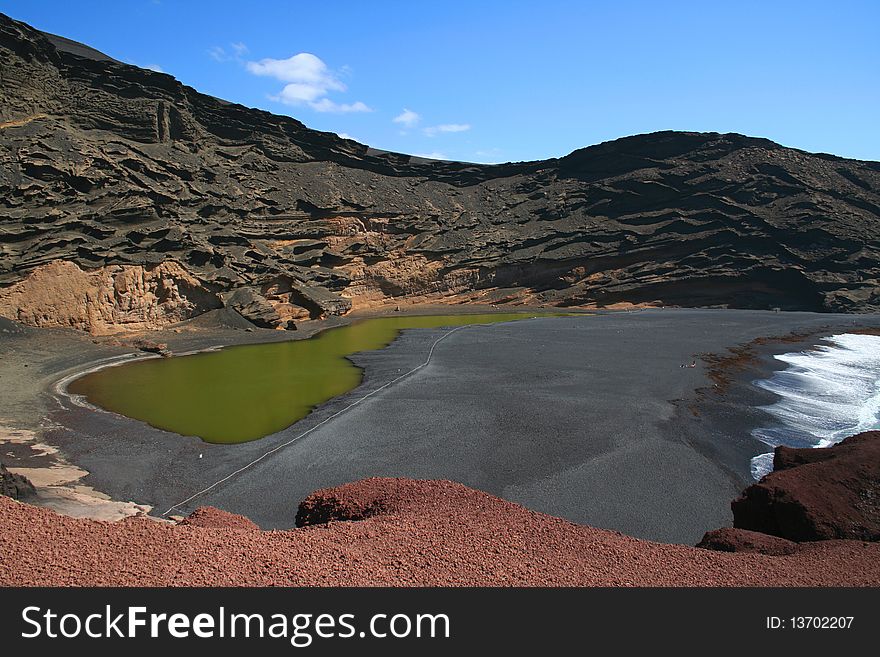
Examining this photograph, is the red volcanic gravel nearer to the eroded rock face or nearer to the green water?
the green water

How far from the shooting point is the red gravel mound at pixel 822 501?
6.77m

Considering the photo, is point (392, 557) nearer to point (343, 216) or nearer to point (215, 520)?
point (215, 520)

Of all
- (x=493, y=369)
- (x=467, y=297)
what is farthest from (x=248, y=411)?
(x=467, y=297)

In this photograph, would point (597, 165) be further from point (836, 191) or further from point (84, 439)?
point (84, 439)

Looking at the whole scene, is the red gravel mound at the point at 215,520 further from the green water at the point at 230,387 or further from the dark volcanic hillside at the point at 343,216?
the dark volcanic hillside at the point at 343,216

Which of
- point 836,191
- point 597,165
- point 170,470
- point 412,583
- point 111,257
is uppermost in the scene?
point 597,165

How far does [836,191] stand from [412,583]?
69.4 m

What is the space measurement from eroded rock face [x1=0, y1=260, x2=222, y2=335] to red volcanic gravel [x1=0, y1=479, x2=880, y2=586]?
27.9m

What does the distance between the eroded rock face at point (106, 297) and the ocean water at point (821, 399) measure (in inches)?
1242

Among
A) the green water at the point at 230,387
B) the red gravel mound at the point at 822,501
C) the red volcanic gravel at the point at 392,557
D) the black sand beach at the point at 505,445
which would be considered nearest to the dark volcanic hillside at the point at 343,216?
the green water at the point at 230,387

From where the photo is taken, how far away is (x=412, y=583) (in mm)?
4645

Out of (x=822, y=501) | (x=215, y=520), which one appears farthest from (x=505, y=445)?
(x=215, y=520)

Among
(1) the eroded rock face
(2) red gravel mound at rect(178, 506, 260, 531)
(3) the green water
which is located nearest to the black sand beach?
(3) the green water

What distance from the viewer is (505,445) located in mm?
14539
